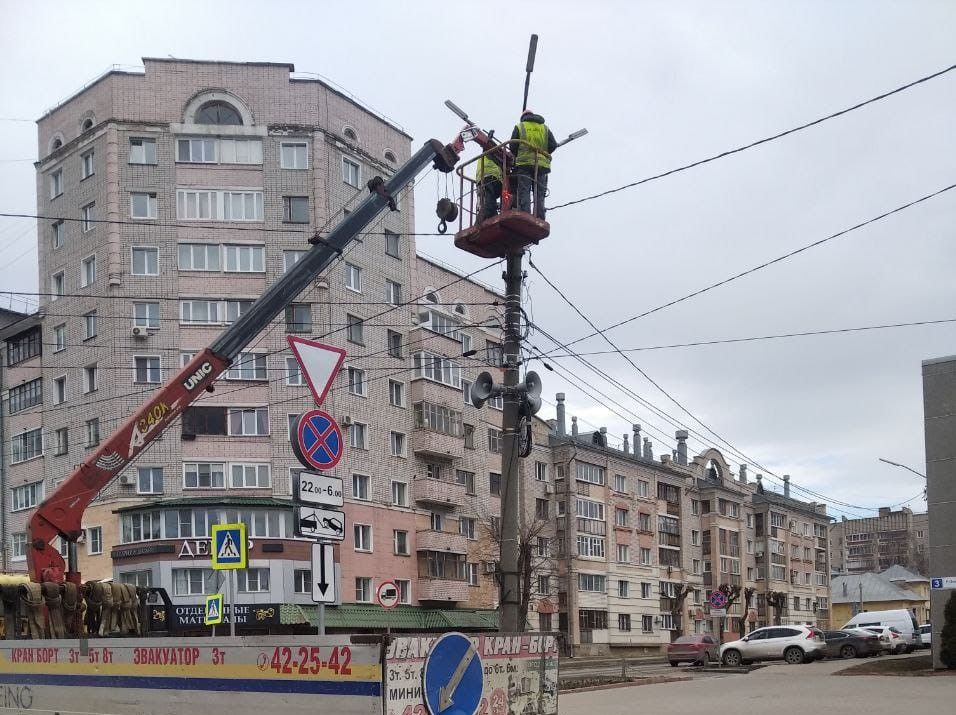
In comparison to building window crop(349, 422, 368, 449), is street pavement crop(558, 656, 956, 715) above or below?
below

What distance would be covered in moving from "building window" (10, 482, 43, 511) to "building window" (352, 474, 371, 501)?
1370cm

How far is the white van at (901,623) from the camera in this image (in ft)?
137

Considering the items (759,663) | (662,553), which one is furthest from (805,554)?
(759,663)

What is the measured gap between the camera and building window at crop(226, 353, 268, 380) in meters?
45.5

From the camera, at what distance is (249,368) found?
45.7 meters

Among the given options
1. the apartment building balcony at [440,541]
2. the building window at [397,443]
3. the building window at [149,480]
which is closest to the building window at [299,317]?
the building window at [397,443]

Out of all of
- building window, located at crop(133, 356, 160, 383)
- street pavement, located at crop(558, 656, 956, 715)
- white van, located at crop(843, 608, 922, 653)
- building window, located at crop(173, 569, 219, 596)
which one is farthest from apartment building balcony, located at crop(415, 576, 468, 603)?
street pavement, located at crop(558, 656, 956, 715)

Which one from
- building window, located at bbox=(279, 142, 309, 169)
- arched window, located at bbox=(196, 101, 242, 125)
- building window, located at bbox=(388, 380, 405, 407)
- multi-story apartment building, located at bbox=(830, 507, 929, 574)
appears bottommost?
multi-story apartment building, located at bbox=(830, 507, 929, 574)

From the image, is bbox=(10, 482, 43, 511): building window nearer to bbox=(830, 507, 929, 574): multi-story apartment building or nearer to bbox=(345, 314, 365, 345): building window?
bbox=(345, 314, 365, 345): building window

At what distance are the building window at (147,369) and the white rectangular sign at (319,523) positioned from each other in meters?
36.8

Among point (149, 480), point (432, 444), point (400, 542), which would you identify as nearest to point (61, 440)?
point (149, 480)

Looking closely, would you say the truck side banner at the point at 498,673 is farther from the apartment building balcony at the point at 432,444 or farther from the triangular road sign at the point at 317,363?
the apartment building balcony at the point at 432,444

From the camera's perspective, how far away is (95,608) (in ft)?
49.5

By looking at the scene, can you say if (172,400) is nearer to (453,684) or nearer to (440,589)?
(453,684)
